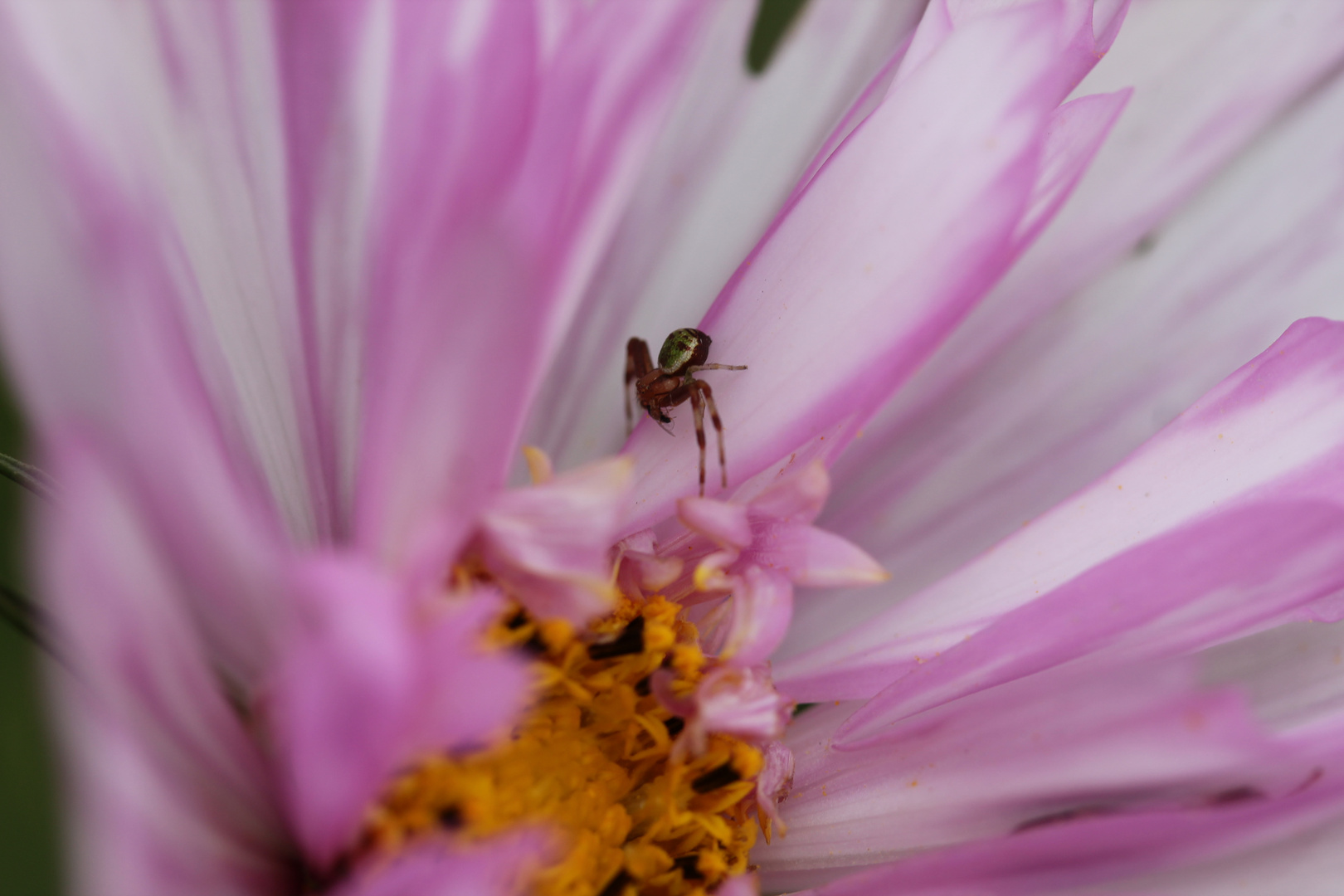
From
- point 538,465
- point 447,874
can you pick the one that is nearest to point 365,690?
point 447,874

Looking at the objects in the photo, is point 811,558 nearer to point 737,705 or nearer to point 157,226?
point 737,705

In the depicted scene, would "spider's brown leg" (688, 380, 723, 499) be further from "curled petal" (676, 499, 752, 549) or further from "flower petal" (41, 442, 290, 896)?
"flower petal" (41, 442, 290, 896)

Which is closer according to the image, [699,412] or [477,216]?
[477,216]

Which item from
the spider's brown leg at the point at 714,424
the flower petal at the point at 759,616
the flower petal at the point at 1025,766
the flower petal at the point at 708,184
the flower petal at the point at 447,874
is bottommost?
the flower petal at the point at 447,874

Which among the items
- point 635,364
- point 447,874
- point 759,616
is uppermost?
point 635,364

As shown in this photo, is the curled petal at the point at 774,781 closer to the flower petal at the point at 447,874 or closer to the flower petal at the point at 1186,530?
the flower petal at the point at 1186,530

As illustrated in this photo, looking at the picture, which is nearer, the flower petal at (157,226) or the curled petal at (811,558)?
the flower petal at (157,226)

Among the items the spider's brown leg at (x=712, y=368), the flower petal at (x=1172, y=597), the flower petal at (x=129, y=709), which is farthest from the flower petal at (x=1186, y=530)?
the flower petal at (x=129, y=709)

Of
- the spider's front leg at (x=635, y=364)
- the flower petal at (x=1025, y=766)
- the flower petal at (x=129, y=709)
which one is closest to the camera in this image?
the flower petal at (x=129, y=709)
